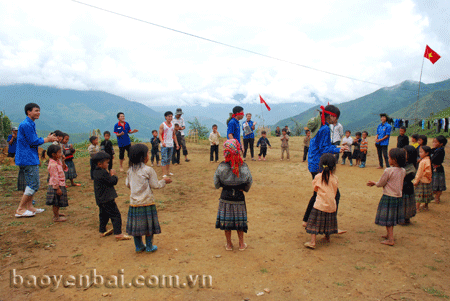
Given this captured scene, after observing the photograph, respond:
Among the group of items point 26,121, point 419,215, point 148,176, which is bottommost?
point 419,215

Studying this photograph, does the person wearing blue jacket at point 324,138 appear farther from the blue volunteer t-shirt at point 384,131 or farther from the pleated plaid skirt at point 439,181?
the blue volunteer t-shirt at point 384,131

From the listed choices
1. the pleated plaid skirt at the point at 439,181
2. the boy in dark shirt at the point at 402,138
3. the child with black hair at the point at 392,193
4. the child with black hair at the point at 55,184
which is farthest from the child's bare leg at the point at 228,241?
the boy in dark shirt at the point at 402,138

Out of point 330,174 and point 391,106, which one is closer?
point 330,174

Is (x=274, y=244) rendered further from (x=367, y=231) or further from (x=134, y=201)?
(x=134, y=201)

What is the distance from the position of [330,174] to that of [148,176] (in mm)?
2695

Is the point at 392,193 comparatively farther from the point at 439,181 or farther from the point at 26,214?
the point at 26,214

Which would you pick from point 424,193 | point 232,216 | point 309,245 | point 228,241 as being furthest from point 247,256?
point 424,193

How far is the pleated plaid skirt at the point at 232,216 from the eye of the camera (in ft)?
12.2

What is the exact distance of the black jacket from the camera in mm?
4145

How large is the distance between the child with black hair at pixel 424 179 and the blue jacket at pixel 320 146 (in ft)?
7.61

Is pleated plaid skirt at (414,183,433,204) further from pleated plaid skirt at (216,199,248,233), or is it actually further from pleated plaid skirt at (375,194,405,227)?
pleated plaid skirt at (216,199,248,233)

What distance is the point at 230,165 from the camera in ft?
12.2

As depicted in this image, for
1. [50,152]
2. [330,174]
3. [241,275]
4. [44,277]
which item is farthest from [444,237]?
[50,152]

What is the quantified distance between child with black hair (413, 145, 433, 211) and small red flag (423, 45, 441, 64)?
8.92 meters
